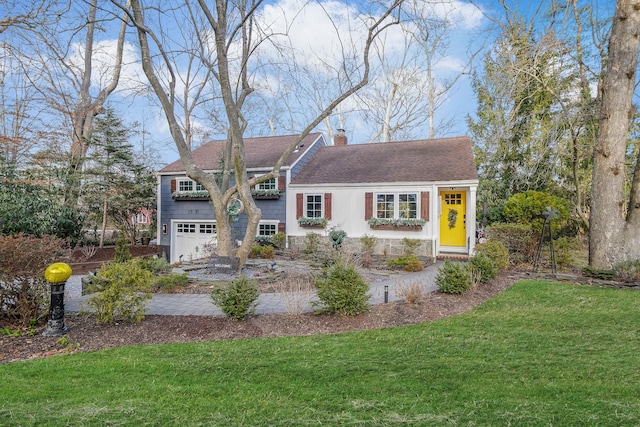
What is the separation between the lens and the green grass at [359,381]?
273 cm

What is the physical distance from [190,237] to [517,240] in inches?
525

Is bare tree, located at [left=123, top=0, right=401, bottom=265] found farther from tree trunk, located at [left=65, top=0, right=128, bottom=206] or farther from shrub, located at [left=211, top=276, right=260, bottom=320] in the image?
tree trunk, located at [left=65, top=0, right=128, bottom=206]

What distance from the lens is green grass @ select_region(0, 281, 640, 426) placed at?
2.73 m

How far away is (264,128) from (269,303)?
1892 cm

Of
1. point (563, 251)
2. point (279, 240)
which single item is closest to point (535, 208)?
point (563, 251)

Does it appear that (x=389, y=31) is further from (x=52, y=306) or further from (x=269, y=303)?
(x=52, y=306)

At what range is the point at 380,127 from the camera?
23.5 meters

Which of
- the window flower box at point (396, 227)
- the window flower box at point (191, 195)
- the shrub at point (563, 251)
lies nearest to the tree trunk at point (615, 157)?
the shrub at point (563, 251)

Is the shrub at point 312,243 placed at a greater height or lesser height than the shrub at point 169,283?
greater

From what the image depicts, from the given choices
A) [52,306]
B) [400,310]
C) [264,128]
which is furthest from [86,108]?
[400,310]

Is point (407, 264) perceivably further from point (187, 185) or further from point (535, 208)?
point (187, 185)

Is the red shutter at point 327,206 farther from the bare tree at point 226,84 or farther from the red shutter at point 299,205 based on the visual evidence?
the bare tree at point 226,84

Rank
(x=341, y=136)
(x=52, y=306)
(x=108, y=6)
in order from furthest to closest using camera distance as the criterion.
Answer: (x=341, y=136), (x=108, y=6), (x=52, y=306)

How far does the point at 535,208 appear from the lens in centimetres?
1094
